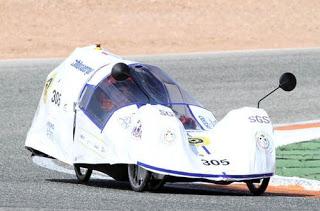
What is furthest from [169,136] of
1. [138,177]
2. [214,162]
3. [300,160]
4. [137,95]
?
[300,160]

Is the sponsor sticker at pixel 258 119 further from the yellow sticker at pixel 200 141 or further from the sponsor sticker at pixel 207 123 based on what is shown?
the sponsor sticker at pixel 207 123

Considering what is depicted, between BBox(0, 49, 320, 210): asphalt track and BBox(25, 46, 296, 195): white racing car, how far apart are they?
0.23 m

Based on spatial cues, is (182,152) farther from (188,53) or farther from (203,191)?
(188,53)

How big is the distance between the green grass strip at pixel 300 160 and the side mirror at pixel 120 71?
2556mm

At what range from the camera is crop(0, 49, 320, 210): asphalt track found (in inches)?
437

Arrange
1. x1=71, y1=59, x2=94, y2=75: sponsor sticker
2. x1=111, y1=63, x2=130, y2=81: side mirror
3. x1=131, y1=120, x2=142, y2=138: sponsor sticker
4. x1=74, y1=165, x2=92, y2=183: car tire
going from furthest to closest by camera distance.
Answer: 1. x1=71, y1=59, x2=94, y2=75: sponsor sticker
2. x1=74, y1=165, x2=92, y2=183: car tire
3. x1=111, y1=63, x2=130, y2=81: side mirror
4. x1=131, y1=120, x2=142, y2=138: sponsor sticker

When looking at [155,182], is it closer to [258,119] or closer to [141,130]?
[141,130]

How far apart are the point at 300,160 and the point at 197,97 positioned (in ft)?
21.5

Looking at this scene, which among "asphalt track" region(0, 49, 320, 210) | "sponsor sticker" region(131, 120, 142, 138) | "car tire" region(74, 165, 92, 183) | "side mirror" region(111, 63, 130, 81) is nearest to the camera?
"asphalt track" region(0, 49, 320, 210)

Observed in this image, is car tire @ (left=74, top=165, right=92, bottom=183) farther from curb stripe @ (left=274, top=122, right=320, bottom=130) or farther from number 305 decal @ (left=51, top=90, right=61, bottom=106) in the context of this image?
curb stripe @ (left=274, top=122, right=320, bottom=130)

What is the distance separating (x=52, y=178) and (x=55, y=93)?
3.07 feet

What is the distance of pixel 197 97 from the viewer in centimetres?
2166

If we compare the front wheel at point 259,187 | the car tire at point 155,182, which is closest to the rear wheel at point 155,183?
the car tire at point 155,182

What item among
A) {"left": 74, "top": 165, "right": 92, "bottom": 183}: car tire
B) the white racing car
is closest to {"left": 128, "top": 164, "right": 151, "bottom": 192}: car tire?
the white racing car
